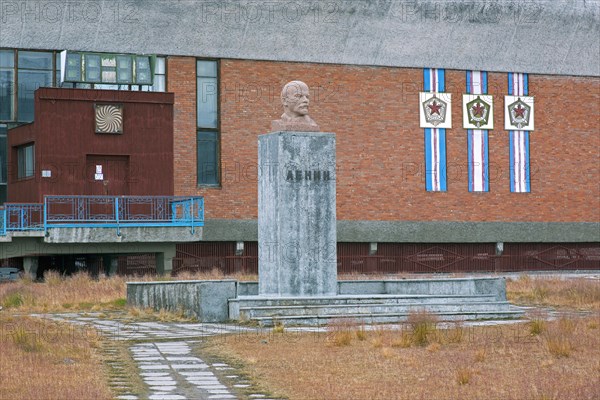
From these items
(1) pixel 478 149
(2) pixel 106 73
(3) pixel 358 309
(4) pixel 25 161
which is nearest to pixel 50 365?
(3) pixel 358 309

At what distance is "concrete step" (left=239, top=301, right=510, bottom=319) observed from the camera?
20312 mm

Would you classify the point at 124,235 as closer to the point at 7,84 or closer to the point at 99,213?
the point at 99,213

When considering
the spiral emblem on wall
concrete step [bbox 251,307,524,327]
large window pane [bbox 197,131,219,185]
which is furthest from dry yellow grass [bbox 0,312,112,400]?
large window pane [bbox 197,131,219,185]

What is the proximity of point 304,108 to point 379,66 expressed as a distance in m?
23.7

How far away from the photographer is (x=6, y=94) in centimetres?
4150

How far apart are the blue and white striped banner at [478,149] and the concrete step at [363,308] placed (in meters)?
26.1

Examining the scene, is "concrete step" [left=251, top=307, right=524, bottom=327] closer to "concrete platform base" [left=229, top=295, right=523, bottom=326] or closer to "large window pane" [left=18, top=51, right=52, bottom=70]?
"concrete platform base" [left=229, top=295, right=523, bottom=326]

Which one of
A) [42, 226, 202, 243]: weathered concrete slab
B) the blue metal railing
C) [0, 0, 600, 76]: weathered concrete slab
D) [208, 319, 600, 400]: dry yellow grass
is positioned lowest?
[208, 319, 600, 400]: dry yellow grass

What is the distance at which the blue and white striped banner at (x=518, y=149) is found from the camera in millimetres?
48219

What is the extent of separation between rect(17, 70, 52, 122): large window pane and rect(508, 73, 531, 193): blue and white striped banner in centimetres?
1982

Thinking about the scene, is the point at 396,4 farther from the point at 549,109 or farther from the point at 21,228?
the point at 21,228

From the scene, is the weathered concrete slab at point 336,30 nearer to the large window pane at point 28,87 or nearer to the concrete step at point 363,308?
the large window pane at point 28,87

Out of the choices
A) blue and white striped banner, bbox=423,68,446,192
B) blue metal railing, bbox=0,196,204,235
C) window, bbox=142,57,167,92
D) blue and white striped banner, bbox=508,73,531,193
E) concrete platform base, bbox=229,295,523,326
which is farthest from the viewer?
blue and white striped banner, bbox=508,73,531,193

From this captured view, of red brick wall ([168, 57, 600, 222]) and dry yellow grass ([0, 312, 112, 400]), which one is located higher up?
red brick wall ([168, 57, 600, 222])
